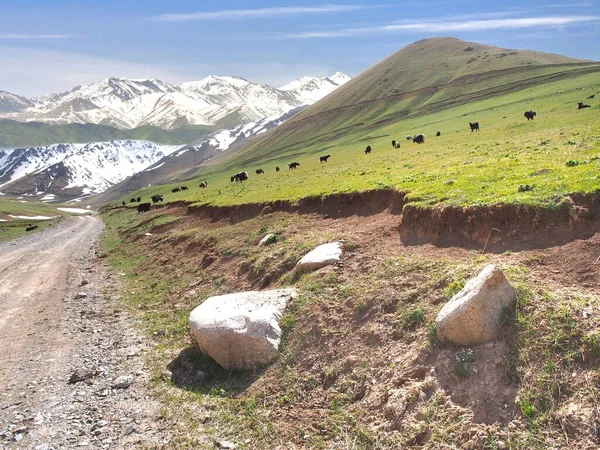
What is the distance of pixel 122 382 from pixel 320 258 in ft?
28.8

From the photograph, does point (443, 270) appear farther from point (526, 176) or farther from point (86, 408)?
point (86, 408)

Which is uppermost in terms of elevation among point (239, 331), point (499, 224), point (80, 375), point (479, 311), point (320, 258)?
point (499, 224)

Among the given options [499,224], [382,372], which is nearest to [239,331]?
[382,372]

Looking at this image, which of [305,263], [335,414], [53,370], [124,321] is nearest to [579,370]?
[335,414]

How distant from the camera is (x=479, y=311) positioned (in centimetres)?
1040

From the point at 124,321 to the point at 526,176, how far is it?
65.6 feet

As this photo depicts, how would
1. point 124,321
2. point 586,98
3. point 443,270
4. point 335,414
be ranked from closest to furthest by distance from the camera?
point 335,414 → point 443,270 → point 124,321 → point 586,98

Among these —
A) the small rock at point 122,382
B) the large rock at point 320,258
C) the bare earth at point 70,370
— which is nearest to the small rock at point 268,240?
the large rock at point 320,258

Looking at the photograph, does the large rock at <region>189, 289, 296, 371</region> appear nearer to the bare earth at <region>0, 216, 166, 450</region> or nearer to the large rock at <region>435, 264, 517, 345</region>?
the bare earth at <region>0, 216, 166, 450</region>

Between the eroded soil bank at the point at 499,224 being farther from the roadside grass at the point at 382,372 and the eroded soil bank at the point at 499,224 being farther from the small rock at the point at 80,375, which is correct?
the small rock at the point at 80,375

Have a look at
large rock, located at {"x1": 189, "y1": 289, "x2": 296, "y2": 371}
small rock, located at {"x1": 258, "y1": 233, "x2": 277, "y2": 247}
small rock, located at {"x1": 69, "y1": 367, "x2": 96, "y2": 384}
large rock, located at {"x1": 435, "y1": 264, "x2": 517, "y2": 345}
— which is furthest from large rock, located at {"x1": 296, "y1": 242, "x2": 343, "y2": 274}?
small rock, located at {"x1": 69, "y1": 367, "x2": 96, "y2": 384}

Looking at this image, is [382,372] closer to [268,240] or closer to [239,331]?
[239,331]

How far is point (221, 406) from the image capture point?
1233 centimetres

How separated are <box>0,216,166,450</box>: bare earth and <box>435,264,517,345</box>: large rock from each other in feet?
26.7
